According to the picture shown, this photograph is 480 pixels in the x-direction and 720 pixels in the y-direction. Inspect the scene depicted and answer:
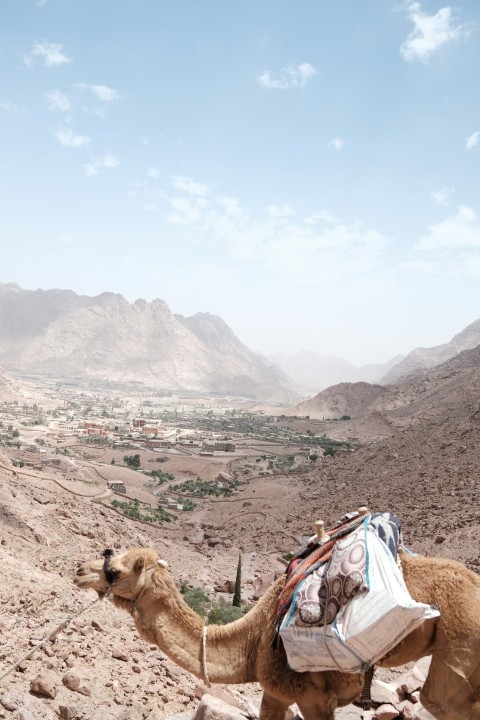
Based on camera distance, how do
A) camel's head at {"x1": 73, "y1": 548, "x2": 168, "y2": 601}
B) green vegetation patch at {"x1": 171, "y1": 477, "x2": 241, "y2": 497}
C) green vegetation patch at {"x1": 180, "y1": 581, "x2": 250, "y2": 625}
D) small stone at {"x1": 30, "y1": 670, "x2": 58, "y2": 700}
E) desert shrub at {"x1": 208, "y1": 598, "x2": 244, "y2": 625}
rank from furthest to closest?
green vegetation patch at {"x1": 171, "y1": 477, "x2": 241, "y2": 497} → green vegetation patch at {"x1": 180, "y1": 581, "x2": 250, "y2": 625} → desert shrub at {"x1": 208, "y1": 598, "x2": 244, "y2": 625} → small stone at {"x1": 30, "y1": 670, "x2": 58, "y2": 700} → camel's head at {"x1": 73, "y1": 548, "x2": 168, "y2": 601}

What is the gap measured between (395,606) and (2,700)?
4119 mm

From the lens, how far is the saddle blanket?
3.32m

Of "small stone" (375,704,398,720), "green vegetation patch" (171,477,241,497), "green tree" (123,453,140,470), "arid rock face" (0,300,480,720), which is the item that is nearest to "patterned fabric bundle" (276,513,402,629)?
"arid rock face" (0,300,480,720)

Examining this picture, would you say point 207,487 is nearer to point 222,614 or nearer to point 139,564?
point 222,614

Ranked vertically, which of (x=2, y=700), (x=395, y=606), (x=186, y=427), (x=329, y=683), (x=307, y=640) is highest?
(x=395, y=606)

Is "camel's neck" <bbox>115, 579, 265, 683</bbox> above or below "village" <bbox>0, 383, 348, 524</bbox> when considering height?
above

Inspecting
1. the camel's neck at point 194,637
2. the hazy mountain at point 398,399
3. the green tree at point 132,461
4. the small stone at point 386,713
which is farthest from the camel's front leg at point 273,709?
the green tree at point 132,461

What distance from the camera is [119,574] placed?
3973 mm

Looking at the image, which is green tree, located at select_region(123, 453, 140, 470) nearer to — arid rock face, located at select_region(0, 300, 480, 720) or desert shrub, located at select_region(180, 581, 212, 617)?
arid rock face, located at select_region(0, 300, 480, 720)

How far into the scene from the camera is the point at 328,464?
38.8 m

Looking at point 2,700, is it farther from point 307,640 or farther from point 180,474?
point 180,474

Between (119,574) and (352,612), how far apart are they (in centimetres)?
172

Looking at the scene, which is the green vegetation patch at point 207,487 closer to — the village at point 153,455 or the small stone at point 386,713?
the village at point 153,455

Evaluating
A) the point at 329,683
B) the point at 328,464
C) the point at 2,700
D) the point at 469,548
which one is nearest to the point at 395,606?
the point at 329,683
